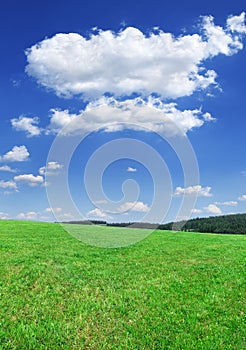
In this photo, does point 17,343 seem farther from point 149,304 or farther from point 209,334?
point 209,334

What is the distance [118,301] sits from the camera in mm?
13648

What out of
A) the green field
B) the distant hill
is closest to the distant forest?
the distant hill

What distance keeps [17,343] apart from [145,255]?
32.6 feet

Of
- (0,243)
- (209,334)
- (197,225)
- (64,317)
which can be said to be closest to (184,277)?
(209,334)

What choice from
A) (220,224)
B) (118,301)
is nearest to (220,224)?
(220,224)

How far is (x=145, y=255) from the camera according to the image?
1997 centimetres

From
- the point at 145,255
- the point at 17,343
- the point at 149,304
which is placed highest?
the point at 145,255

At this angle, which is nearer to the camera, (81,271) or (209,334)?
(209,334)

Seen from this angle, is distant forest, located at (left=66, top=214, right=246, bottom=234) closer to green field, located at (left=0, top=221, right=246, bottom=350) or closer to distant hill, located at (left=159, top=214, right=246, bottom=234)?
distant hill, located at (left=159, top=214, right=246, bottom=234)

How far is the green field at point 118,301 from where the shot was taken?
1160 centimetres

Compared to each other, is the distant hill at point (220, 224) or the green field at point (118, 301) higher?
the distant hill at point (220, 224)

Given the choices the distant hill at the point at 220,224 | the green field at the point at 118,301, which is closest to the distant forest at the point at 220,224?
the distant hill at the point at 220,224

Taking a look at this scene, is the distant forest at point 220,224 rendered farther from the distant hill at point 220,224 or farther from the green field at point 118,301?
the green field at point 118,301

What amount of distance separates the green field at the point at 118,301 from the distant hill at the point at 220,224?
50.4m
